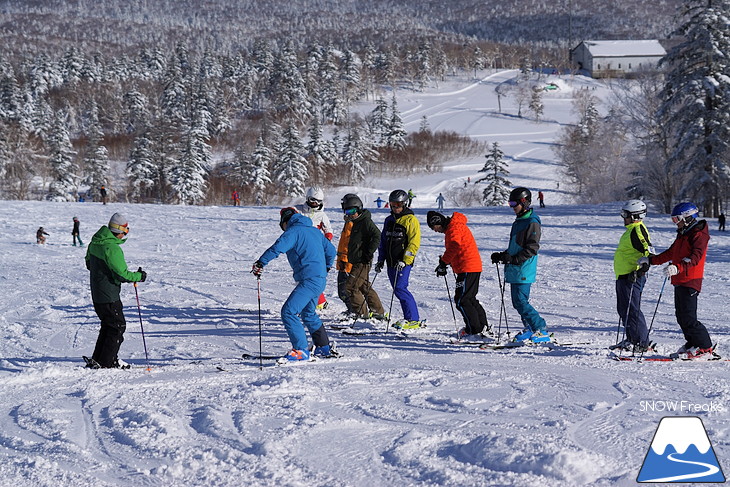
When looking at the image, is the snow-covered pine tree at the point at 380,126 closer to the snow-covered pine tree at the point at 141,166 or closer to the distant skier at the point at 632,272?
the snow-covered pine tree at the point at 141,166

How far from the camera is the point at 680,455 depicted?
3959 millimetres

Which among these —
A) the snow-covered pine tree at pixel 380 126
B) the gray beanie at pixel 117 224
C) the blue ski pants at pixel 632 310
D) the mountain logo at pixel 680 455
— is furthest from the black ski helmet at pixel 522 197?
the snow-covered pine tree at pixel 380 126

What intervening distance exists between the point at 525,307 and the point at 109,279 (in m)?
4.50

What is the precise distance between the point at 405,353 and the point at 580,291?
5822 millimetres

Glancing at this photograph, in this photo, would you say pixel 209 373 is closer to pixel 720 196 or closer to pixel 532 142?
pixel 720 196

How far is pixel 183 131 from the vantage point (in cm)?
5825

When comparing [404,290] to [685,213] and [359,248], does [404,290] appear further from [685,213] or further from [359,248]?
[685,213]

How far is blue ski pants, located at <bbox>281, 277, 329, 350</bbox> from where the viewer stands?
249 inches

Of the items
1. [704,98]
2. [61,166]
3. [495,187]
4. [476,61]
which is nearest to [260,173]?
[61,166]

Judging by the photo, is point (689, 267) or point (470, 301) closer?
point (689, 267)

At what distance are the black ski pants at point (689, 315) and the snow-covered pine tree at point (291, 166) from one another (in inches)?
1937

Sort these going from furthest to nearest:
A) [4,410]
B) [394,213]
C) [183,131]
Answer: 1. [183,131]
2. [394,213]
3. [4,410]

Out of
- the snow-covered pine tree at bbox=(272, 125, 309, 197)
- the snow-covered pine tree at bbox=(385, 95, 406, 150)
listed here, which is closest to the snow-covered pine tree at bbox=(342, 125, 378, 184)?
the snow-covered pine tree at bbox=(385, 95, 406, 150)

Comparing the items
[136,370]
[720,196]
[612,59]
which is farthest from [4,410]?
[612,59]
